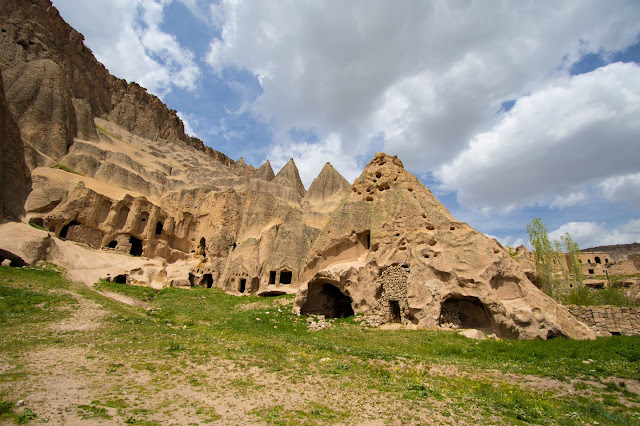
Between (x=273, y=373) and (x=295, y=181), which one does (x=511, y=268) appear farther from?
(x=295, y=181)

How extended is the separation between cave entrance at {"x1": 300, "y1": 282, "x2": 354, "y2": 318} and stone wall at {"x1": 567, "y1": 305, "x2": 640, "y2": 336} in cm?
1456

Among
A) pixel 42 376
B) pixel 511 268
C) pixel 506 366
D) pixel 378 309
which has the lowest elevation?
pixel 42 376

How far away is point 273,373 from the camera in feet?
29.3

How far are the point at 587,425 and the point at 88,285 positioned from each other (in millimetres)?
23862

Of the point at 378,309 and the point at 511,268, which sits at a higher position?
the point at 511,268

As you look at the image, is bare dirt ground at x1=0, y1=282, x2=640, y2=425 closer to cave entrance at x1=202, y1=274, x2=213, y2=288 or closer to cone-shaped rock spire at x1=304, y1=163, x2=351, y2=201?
cave entrance at x1=202, y1=274, x2=213, y2=288

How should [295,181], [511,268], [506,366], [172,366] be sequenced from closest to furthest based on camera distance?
[172,366], [506,366], [511,268], [295,181]

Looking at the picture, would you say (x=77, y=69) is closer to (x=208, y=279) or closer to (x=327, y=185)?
(x=327, y=185)

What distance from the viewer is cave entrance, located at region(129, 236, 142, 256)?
38.7 metres

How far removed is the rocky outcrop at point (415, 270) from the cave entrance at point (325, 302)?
0.07 meters

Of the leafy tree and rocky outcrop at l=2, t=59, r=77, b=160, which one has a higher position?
rocky outcrop at l=2, t=59, r=77, b=160

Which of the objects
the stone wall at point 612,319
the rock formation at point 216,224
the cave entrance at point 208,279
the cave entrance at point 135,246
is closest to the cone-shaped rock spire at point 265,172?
the rock formation at point 216,224

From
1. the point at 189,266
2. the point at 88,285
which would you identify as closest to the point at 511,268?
the point at 88,285

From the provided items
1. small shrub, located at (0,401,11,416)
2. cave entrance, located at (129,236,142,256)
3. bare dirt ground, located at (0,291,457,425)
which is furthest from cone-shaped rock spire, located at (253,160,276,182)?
small shrub, located at (0,401,11,416)
